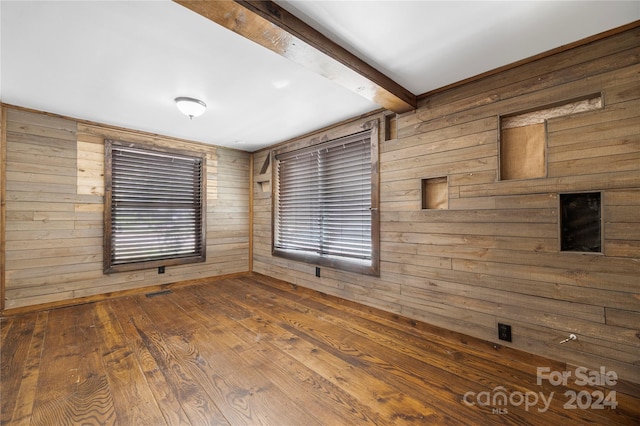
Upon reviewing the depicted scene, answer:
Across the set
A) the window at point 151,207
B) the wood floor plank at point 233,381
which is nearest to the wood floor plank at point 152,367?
the wood floor plank at point 233,381

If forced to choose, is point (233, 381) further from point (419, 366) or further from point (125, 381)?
point (419, 366)

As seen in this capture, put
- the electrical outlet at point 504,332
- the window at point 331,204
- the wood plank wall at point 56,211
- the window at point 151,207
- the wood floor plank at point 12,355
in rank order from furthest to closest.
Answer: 1. the window at point 151,207
2. the window at point 331,204
3. the wood plank wall at point 56,211
4. the electrical outlet at point 504,332
5. the wood floor plank at point 12,355

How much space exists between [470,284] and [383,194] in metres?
1.24

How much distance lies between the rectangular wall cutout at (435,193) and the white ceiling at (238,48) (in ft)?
2.97

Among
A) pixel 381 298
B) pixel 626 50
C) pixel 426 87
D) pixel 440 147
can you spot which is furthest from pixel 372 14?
pixel 381 298

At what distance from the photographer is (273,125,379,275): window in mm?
3230

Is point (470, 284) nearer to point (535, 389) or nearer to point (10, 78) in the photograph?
point (535, 389)

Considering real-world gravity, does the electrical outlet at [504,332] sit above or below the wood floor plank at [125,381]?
above

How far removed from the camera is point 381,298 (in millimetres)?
3033

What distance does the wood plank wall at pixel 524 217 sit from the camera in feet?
5.79

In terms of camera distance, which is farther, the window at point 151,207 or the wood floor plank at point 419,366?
the window at point 151,207

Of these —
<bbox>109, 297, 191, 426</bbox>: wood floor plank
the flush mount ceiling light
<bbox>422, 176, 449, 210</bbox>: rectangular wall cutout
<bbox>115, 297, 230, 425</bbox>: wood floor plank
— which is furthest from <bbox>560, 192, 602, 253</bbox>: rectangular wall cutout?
the flush mount ceiling light

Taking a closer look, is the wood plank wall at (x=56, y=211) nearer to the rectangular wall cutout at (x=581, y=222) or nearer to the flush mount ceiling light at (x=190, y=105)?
the flush mount ceiling light at (x=190, y=105)

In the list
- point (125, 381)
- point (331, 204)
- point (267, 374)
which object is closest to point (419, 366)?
point (267, 374)
